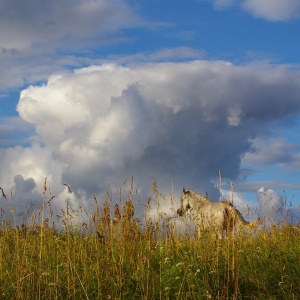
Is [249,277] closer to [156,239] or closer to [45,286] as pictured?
[156,239]

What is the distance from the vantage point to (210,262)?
8070 mm

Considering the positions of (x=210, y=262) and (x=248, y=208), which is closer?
(x=210, y=262)

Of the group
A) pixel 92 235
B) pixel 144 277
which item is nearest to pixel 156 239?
pixel 92 235

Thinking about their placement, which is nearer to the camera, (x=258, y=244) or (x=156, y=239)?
(x=156, y=239)

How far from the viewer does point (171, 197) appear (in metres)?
8.58

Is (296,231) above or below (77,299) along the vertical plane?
above

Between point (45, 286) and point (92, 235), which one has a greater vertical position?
point (92, 235)

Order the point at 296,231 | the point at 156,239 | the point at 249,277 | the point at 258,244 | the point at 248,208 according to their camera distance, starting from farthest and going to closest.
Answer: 1. the point at 296,231
2. the point at 248,208
3. the point at 258,244
4. the point at 156,239
5. the point at 249,277

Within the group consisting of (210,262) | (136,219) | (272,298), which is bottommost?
(272,298)

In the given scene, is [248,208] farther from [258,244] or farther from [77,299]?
[77,299]

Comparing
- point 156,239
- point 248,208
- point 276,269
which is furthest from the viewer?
point 248,208

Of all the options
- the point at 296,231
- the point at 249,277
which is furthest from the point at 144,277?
the point at 296,231

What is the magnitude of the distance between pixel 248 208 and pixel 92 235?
359cm

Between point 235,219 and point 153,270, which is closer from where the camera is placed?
point 153,270
